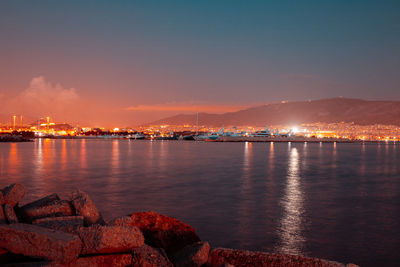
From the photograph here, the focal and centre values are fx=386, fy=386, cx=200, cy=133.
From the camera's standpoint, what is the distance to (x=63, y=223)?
17.0 ft

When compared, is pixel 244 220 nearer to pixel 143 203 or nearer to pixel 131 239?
pixel 143 203

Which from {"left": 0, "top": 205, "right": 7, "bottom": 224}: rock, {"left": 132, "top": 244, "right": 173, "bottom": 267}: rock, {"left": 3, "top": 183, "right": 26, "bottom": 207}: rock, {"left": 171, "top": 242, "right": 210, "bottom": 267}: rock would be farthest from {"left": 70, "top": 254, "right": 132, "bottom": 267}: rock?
{"left": 3, "top": 183, "right": 26, "bottom": 207}: rock

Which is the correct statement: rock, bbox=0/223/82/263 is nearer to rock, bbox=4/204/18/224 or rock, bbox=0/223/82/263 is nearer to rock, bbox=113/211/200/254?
rock, bbox=4/204/18/224

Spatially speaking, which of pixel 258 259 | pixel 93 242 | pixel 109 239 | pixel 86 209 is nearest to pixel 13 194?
pixel 86 209

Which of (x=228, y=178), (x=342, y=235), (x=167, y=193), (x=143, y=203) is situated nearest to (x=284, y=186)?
(x=228, y=178)

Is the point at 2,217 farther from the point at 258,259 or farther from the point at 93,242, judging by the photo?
the point at 258,259

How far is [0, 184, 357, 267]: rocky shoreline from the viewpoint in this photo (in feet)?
14.8

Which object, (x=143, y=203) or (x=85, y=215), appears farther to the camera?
(x=143, y=203)

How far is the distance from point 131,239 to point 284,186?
11.9 metres

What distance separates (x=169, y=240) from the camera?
5973 millimetres

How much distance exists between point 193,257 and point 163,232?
1.05 metres

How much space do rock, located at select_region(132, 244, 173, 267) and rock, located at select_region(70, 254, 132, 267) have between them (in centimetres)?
13

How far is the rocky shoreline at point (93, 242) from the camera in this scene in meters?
4.50

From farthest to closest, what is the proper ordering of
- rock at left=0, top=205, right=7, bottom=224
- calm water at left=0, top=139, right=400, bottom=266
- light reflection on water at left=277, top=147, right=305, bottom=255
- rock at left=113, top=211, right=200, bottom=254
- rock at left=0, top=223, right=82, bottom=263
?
1. calm water at left=0, top=139, right=400, bottom=266
2. light reflection on water at left=277, top=147, right=305, bottom=255
3. rock at left=113, top=211, right=200, bottom=254
4. rock at left=0, top=205, right=7, bottom=224
5. rock at left=0, top=223, right=82, bottom=263
